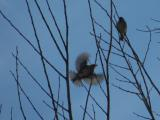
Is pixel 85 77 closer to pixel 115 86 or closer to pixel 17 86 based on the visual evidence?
pixel 115 86

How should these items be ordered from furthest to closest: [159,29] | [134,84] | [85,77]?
[85,77] → [159,29] → [134,84]

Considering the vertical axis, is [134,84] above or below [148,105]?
above

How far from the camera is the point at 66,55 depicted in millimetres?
3170

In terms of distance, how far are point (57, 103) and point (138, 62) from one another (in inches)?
38.5

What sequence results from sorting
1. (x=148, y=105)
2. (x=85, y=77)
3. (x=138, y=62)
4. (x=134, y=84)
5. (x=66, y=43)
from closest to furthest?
(x=66, y=43) < (x=148, y=105) < (x=138, y=62) < (x=134, y=84) < (x=85, y=77)

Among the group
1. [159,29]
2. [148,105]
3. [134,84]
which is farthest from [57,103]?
[159,29]

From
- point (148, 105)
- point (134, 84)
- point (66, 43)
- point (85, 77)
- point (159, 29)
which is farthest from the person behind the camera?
point (85, 77)

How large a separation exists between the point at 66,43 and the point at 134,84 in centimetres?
126

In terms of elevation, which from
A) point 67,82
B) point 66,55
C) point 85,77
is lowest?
point 67,82

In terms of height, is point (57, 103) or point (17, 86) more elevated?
point (17, 86)

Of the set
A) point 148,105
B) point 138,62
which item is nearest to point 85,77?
point 138,62

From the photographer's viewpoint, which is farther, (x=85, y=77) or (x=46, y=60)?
(x=85, y=77)

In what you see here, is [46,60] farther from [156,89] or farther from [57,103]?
[156,89]

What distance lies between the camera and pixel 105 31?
451 centimetres
